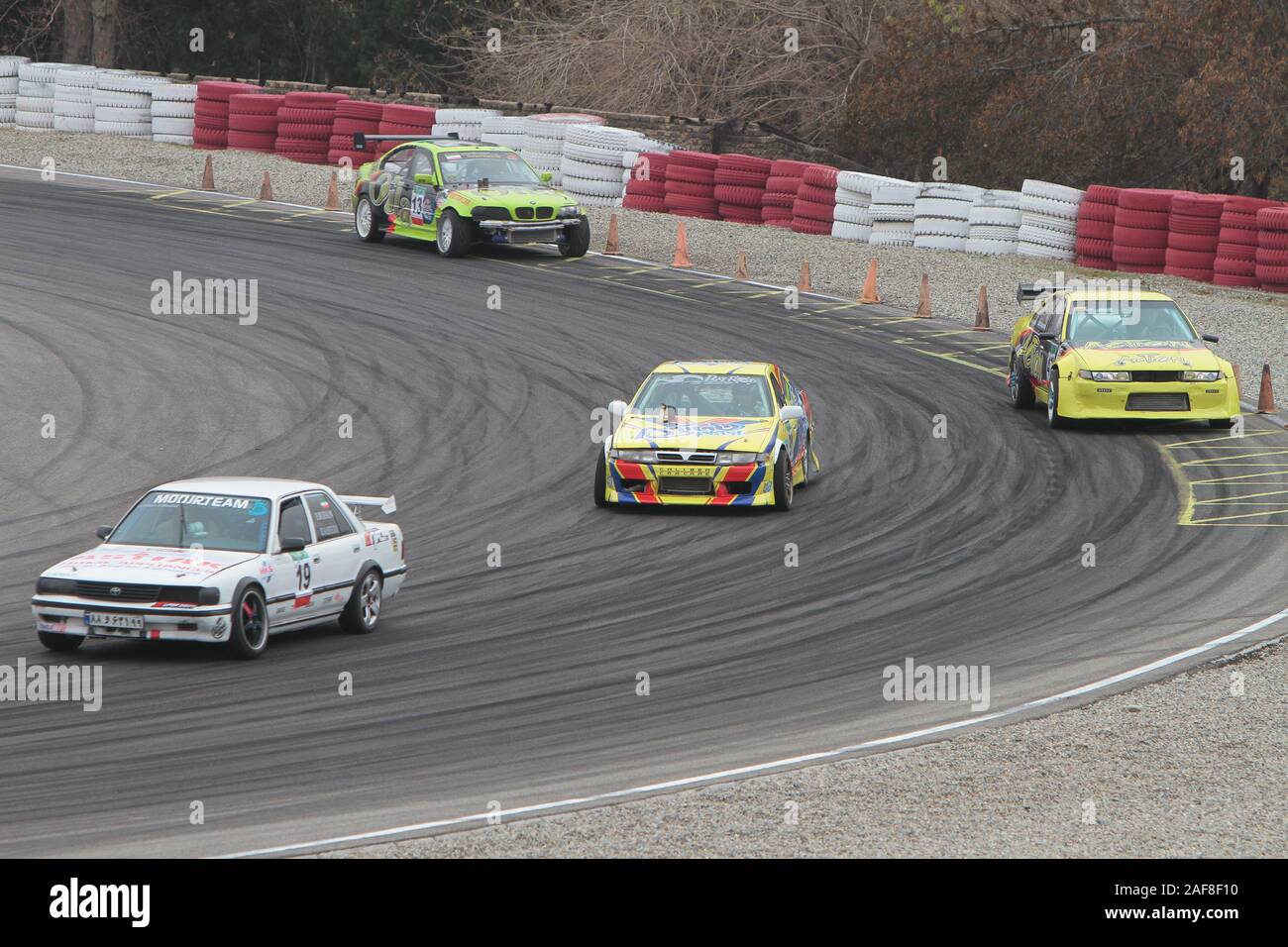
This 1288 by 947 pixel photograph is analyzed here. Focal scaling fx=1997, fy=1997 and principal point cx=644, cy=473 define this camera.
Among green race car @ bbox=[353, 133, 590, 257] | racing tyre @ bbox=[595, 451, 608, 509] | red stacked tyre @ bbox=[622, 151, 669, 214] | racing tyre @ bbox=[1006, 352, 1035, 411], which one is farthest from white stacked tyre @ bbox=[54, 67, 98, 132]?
racing tyre @ bbox=[595, 451, 608, 509]

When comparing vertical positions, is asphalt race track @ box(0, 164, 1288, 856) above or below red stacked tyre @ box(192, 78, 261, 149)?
below

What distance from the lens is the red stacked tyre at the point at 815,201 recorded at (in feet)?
111

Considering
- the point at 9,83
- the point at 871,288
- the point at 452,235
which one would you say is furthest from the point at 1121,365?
the point at 9,83

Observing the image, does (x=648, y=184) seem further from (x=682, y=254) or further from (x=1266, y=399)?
(x=1266, y=399)

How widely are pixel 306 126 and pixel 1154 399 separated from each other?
69.1 feet

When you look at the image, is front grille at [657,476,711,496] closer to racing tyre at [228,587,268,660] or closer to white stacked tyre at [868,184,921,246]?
racing tyre at [228,587,268,660]

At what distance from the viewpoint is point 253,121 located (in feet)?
127

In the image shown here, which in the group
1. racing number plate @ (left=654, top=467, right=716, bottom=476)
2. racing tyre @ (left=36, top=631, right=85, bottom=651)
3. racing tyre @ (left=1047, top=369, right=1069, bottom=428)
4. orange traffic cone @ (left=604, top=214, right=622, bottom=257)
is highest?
orange traffic cone @ (left=604, top=214, right=622, bottom=257)

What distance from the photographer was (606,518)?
60.4 ft

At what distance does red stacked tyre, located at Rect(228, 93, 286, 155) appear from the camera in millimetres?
38531

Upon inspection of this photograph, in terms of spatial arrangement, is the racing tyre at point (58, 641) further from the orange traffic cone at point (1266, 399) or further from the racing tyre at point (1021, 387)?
the orange traffic cone at point (1266, 399)

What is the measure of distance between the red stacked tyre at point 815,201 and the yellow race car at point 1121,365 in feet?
35.4

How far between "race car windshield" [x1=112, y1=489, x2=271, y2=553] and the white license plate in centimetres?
92

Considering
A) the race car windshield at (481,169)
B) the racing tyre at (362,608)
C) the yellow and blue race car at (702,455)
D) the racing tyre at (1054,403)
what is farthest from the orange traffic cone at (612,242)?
the racing tyre at (362,608)
